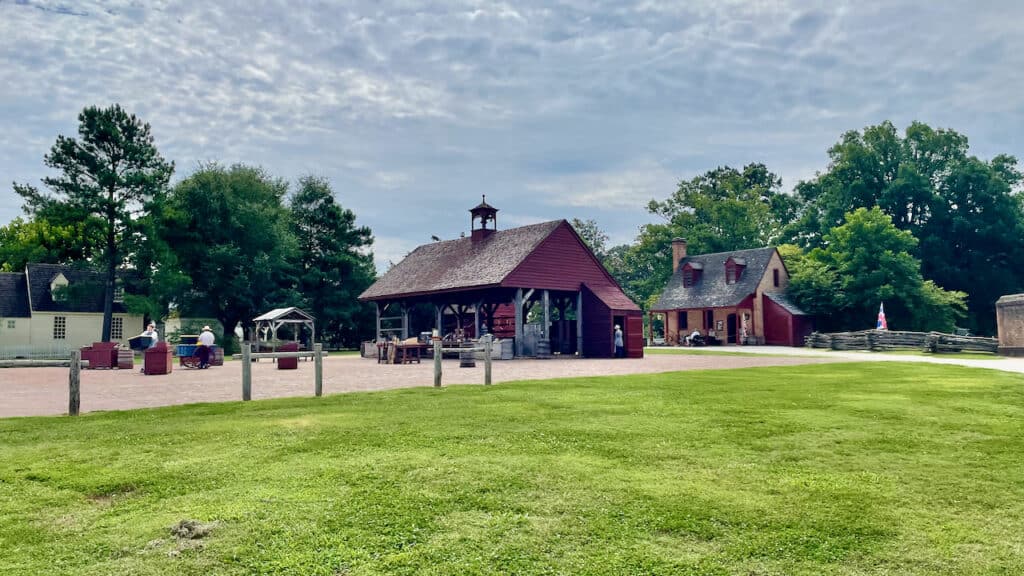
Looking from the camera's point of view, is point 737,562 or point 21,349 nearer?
point 737,562

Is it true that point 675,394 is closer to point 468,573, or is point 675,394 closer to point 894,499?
point 894,499

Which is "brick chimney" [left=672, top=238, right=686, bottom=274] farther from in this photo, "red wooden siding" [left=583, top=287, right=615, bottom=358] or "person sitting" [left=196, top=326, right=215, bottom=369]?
"person sitting" [left=196, top=326, right=215, bottom=369]

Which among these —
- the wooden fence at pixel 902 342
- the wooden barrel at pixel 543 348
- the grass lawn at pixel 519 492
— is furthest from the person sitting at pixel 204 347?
the wooden fence at pixel 902 342

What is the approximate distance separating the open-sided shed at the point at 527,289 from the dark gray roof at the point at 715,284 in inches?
685

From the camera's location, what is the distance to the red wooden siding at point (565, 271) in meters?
34.7

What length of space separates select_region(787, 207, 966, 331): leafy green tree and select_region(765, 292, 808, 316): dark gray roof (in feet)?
1.83

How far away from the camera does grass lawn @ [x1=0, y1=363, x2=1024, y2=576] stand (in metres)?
5.30

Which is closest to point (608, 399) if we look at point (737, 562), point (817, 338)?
point (737, 562)

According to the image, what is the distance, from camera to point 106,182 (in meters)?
43.0

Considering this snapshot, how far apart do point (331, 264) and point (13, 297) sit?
21490mm

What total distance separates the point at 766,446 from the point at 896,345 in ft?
112

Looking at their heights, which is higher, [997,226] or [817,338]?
[997,226]

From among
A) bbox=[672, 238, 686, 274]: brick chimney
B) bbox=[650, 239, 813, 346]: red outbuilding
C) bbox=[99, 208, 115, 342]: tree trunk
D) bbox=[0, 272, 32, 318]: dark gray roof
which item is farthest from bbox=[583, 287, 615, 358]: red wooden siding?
bbox=[0, 272, 32, 318]: dark gray roof

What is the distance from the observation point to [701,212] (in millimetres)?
69938
